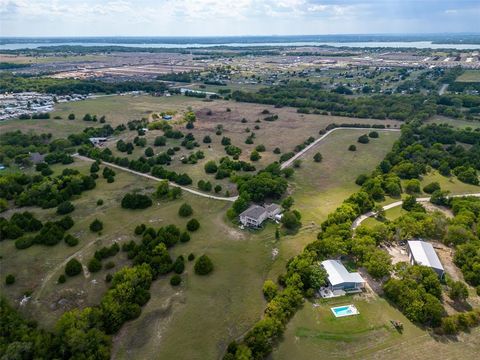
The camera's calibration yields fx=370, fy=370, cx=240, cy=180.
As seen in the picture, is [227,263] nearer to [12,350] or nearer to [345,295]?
[345,295]

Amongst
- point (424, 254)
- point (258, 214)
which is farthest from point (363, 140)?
point (424, 254)

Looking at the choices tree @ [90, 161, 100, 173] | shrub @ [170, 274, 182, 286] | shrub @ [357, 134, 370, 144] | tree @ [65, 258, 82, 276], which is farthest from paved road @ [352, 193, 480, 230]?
tree @ [90, 161, 100, 173]

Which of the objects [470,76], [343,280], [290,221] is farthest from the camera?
[470,76]

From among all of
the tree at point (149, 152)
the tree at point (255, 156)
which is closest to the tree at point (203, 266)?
the tree at point (255, 156)

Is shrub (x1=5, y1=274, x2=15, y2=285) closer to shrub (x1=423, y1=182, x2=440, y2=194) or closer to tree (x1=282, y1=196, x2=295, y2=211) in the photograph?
tree (x1=282, y1=196, x2=295, y2=211)

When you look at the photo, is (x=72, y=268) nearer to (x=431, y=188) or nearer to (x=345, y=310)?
(x=345, y=310)

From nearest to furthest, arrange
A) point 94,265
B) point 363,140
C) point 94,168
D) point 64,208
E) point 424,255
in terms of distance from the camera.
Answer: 1. point 94,265
2. point 424,255
3. point 64,208
4. point 94,168
5. point 363,140

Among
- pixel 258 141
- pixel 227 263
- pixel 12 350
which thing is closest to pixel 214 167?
pixel 258 141

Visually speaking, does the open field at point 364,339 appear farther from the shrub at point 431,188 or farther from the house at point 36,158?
the house at point 36,158
